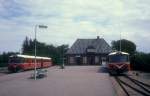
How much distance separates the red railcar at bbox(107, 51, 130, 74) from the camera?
45.0 metres

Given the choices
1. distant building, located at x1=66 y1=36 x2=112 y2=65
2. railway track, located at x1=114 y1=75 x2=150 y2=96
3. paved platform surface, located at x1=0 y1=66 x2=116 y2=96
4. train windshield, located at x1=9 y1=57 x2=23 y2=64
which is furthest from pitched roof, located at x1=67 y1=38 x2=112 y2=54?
railway track, located at x1=114 y1=75 x2=150 y2=96

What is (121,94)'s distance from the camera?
23.2 meters

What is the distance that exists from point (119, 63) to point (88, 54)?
177 ft

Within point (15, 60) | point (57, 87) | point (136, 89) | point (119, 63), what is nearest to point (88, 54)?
point (15, 60)

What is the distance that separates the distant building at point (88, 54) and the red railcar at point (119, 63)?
51.6 meters

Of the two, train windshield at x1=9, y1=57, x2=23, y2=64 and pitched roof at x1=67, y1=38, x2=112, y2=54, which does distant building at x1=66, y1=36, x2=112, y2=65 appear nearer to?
pitched roof at x1=67, y1=38, x2=112, y2=54

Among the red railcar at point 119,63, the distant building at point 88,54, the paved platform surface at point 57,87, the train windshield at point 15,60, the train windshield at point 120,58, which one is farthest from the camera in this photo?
the distant building at point 88,54

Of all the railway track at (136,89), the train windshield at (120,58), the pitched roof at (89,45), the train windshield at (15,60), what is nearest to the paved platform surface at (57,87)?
the railway track at (136,89)

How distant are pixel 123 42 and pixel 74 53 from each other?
3489 centimetres

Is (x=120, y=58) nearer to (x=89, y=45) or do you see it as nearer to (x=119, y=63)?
(x=119, y=63)

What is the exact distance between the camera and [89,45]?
101250 mm

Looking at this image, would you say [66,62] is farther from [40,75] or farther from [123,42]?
[40,75]

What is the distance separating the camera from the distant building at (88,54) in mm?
98812

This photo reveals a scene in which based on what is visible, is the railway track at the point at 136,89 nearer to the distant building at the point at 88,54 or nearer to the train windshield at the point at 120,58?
the train windshield at the point at 120,58
